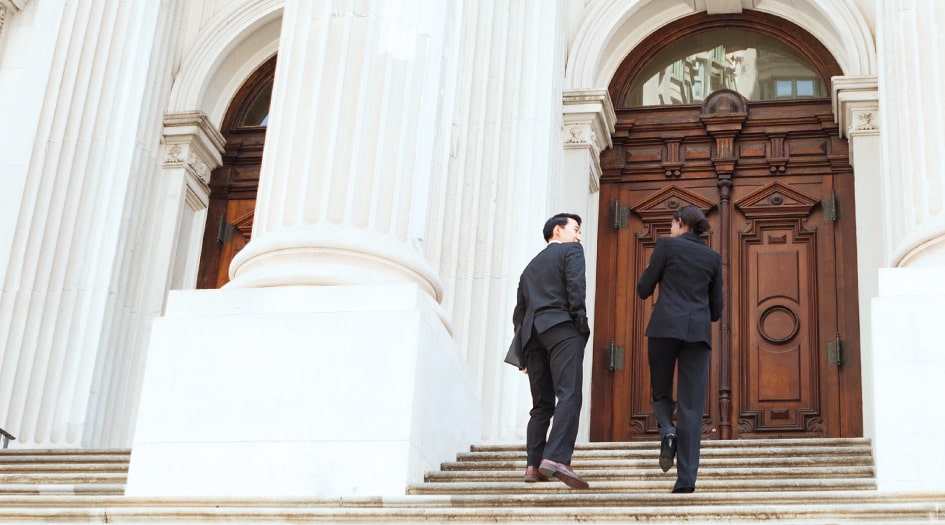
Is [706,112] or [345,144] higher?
[706,112]

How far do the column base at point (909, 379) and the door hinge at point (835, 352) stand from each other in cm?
582

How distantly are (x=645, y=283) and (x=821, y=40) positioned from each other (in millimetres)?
7727

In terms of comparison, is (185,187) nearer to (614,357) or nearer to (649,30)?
(614,357)

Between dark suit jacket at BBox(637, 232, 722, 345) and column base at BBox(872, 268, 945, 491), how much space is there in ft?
2.81

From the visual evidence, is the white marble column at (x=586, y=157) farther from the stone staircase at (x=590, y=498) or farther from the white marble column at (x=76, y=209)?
the stone staircase at (x=590, y=498)

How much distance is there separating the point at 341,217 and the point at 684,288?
2080 mm

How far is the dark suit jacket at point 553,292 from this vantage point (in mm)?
7871

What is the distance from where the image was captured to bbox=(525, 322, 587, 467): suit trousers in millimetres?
7516

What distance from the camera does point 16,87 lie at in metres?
14.2

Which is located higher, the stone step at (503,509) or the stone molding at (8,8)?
the stone molding at (8,8)

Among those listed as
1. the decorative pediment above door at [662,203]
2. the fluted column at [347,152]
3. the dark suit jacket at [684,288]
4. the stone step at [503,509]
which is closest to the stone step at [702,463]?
the dark suit jacket at [684,288]

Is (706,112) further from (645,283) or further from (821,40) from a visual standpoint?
(645,283)

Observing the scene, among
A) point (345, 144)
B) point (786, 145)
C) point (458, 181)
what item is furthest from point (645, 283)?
point (786, 145)

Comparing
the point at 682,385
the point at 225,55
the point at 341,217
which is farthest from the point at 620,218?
the point at 682,385
